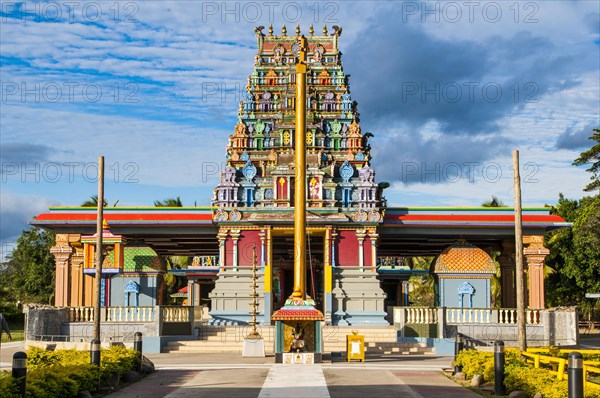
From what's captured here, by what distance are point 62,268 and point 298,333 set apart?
18603 mm

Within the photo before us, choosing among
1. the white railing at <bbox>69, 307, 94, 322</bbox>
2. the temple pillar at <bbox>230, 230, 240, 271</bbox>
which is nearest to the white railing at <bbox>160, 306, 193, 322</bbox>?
the white railing at <bbox>69, 307, 94, 322</bbox>

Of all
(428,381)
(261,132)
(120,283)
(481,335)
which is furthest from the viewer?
(261,132)

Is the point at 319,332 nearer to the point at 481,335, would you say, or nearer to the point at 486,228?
the point at 481,335

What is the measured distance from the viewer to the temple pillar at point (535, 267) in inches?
1624

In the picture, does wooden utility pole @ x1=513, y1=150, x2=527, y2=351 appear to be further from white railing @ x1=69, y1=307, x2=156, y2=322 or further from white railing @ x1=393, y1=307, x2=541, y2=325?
white railing @ x1=69, y1=307, x2=156, y2=322

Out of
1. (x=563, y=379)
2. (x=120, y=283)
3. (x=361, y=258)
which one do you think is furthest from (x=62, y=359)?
(x=361, y=258)

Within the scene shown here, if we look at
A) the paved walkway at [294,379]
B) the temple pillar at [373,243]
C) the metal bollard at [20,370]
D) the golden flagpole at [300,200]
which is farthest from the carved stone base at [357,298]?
the metal bollard at [20,370]

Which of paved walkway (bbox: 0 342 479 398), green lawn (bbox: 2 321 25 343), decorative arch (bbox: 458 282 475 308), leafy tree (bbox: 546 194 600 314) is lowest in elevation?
green lawn (bbox: 2 321 25 343)

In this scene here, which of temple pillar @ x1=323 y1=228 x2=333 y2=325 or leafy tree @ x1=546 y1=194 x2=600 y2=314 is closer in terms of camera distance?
temple pillar @ x1=323 y1=228 x2=333 y2=325

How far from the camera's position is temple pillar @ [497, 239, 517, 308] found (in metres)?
46.0

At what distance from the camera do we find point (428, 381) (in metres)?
22.8

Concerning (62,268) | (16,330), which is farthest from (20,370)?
(16,330)

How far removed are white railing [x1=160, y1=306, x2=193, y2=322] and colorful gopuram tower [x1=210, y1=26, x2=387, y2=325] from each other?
4.57 metres

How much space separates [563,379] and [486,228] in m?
25.2
